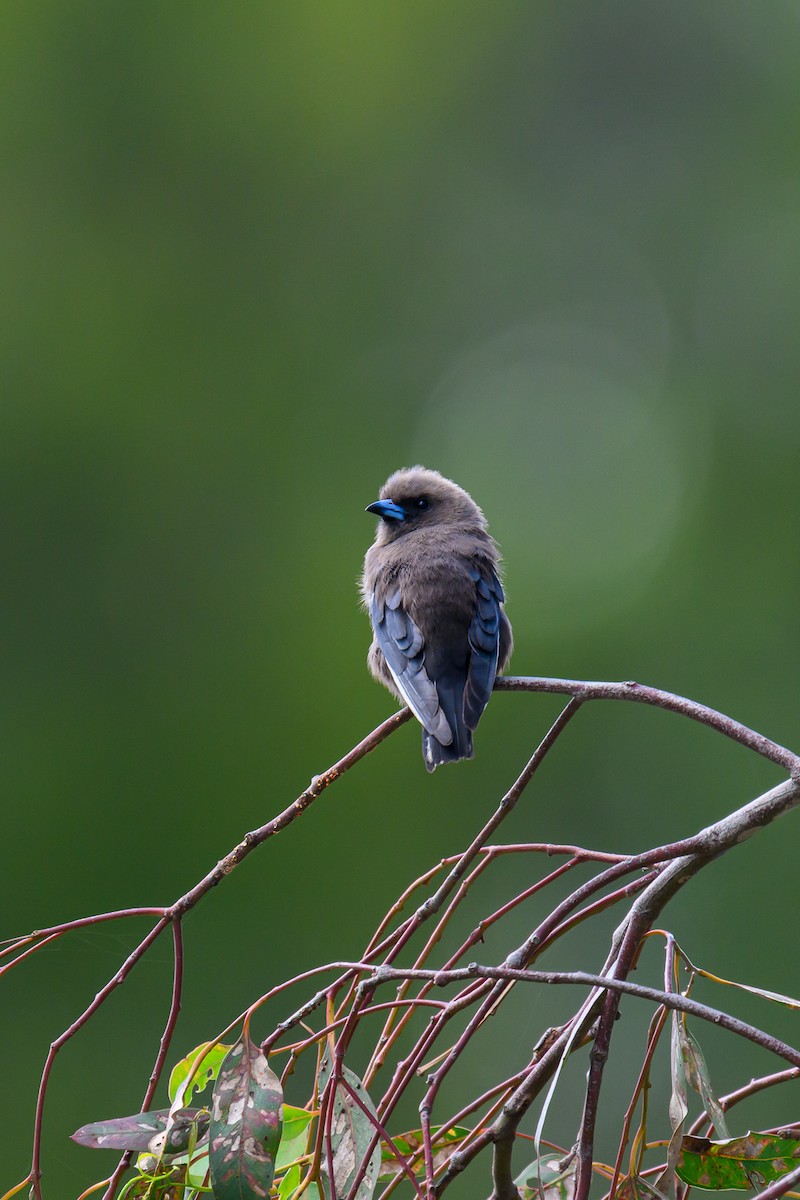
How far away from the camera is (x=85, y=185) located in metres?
13.6

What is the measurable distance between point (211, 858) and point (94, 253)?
6.61 metres

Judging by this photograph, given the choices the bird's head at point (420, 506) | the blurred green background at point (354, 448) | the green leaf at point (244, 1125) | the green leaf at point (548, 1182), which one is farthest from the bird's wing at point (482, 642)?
the blurred green background at point (354, 448)

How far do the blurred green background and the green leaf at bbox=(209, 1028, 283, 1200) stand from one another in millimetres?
7195

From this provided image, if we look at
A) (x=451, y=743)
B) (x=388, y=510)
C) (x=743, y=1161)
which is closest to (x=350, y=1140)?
(x=743, y=1161)

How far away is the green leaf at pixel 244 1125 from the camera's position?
1.59m

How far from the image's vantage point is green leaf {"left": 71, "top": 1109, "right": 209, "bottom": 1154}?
1.70 m

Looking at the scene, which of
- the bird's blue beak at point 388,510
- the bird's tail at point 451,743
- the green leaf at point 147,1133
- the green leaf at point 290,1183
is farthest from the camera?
the bird's blue beak at point 388,510

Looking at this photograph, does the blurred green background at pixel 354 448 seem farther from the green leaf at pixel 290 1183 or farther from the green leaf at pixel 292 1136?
the green leaf at pixel 290 1183

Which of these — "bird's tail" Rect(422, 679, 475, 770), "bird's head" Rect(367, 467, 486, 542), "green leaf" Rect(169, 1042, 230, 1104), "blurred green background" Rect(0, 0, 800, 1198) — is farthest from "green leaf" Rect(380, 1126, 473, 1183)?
"blurred green background" Rect(0, 0, 800, 1198)

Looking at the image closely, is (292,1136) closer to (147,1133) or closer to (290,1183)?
(290,1183)

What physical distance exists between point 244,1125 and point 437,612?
2.08 metres

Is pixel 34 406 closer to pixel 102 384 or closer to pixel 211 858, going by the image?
pixel 102 384

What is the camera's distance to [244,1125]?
162 centimetres

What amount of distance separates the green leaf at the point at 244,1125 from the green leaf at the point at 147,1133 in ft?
0.27
